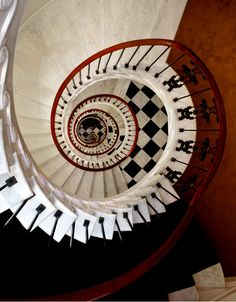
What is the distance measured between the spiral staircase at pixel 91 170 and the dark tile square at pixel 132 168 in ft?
2.59

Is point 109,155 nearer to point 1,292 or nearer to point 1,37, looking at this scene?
point 1,292

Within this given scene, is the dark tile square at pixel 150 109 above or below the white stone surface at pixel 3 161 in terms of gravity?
above

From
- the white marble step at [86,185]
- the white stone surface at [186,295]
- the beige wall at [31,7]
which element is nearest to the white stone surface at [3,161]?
the beige wall at [31,7]

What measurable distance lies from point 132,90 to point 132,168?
5.80 feet

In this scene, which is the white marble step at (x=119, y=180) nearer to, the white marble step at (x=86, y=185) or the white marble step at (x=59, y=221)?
the white marble step at (x=86, y=185)

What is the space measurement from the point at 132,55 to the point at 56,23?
1.21 m

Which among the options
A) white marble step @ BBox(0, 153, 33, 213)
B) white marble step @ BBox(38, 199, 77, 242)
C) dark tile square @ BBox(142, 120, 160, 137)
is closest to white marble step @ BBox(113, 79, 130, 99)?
dark tile square @ BBox(142, 120, 160, 137)

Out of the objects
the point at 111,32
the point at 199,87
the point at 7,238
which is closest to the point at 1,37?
the point at 7,238

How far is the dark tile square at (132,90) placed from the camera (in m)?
6.05

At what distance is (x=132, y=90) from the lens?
6086 millimetres

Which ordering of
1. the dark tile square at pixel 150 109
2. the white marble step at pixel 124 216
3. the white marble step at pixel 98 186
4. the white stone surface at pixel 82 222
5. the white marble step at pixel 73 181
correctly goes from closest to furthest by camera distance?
the white stone surface at pixel 82 222, the white marble step at pixel 124 216, the white marble step at pixel 73 181, the white marble step at pixel 98 186, the dark tile square at pixel 150 109

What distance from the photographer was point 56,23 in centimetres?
396

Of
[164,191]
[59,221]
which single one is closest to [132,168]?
[164,191]

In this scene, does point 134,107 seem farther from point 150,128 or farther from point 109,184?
point 109,184
